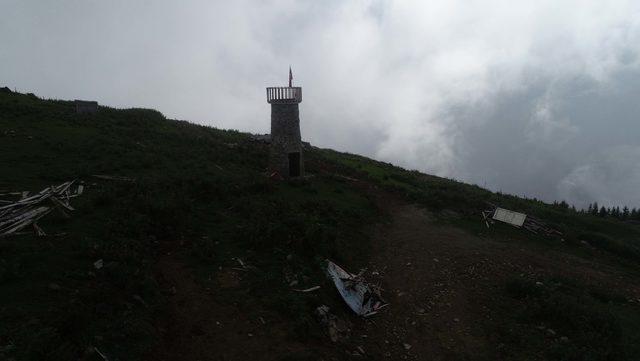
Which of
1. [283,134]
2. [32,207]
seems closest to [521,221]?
[283,134]

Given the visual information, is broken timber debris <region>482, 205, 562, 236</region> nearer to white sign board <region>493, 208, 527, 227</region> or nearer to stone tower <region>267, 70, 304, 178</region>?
white sign board <region>493, 208, 527, 227</region>

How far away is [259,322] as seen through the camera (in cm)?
1194

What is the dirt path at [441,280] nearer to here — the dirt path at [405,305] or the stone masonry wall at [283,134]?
the dirt path at [405,305]

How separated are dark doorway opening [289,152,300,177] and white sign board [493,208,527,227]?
523 inches

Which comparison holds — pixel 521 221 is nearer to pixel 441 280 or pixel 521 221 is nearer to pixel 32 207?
pixel 441 280

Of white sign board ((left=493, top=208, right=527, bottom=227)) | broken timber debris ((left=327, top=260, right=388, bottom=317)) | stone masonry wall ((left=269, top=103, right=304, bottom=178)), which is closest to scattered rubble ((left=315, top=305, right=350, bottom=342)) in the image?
broken timber debris ((left=327, top=260, right=388, bottom=317))

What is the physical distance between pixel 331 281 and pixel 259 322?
11.7 ft

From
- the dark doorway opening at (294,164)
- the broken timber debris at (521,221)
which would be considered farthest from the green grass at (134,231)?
the broken timber debris at (521,221)

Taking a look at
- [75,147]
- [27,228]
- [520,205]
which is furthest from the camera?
[520,205]

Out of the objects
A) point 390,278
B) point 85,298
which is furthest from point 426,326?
point 85,298

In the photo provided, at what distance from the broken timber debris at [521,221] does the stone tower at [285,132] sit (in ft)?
42.6

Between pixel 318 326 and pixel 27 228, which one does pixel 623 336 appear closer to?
pixel 318 326

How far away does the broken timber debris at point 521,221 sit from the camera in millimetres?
25575

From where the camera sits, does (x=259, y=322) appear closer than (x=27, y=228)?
Yes
